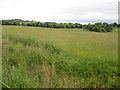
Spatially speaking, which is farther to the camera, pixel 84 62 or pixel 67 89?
pixel 84 62

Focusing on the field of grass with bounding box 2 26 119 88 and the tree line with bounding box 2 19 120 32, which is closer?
the field of grass with bounding box 2 26 119 88

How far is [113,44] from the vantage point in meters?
4.06

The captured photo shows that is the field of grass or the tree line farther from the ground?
the tree line

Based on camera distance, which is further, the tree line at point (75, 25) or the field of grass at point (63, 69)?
the tree line at point (75, 25)

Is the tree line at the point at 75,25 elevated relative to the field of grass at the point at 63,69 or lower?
elevated

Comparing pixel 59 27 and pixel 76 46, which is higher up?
pixel 59 27

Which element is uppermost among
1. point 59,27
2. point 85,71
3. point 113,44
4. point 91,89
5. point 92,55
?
point 59,27

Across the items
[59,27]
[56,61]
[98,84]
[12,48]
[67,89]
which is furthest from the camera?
[59,27]

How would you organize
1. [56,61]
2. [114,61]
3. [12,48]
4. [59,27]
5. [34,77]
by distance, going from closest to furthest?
[34,77]
[114,61]
[56,61]
[12,48]
[59,27]

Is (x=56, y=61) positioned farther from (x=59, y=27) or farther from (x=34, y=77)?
(x=59, y=27)

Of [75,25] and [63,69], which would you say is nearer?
[63,69]

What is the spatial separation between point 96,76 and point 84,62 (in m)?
0.73

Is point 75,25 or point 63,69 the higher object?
point 75,25

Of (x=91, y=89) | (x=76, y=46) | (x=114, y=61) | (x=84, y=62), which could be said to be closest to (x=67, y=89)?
(x=91, y=89)
